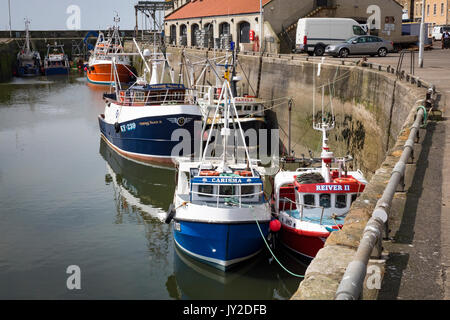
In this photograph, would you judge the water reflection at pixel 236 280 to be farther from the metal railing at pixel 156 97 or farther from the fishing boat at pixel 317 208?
the metal railing at pixel 156 97

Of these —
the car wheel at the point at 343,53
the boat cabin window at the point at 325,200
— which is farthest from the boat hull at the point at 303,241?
the car wheel at the point at 343,53

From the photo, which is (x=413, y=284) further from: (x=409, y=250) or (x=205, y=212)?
(x=205, y=212)

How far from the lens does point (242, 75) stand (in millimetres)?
34625

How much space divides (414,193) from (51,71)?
228ft

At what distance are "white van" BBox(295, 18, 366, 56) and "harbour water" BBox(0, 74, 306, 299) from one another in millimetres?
13664

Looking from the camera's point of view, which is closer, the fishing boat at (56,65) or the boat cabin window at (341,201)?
the boat cabin window at (341,201)

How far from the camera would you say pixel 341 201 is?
46.0 ft

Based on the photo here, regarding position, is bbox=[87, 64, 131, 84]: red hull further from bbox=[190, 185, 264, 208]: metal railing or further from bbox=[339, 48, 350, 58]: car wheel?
bbox=[190, 185, 264, 208]: metal railing

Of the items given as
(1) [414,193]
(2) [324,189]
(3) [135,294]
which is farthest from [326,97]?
(1) [414,193]

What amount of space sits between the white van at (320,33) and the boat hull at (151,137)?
1191 cm

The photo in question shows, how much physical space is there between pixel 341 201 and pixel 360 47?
19.8 meters

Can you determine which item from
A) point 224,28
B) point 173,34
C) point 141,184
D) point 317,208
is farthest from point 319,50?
point 173,34

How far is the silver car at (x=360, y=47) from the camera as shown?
31188 millimetres

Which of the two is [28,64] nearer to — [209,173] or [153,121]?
[153,121]
